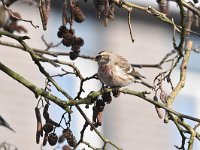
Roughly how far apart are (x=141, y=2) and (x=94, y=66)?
121 cm

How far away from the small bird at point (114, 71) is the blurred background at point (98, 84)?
4709 millimetres

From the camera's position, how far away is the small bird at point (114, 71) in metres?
5.35

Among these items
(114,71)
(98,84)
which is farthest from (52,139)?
(98,84)

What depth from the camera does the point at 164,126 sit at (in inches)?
474

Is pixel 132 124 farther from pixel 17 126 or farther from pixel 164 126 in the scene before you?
pixel 17 126

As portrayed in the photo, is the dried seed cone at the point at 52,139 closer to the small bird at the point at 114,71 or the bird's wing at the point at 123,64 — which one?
the small bird at the point at 114,71

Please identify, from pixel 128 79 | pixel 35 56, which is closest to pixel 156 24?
pixel 128 79

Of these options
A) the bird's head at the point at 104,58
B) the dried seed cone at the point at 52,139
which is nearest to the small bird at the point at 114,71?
the bird's head at the point at 104,58

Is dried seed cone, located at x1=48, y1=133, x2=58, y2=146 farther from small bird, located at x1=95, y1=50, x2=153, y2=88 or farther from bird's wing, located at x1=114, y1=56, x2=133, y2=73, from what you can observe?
bird's wing, located at x1=114, y1=56, x2=133, y2=73

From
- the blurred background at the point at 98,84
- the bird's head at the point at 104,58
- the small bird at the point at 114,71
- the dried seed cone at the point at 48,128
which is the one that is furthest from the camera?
the blurred background at the point at 98,84

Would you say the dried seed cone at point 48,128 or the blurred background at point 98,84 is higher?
the blurred background at point 98,84

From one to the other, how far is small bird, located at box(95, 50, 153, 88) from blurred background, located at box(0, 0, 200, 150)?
4.71 metres

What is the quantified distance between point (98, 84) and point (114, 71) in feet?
19.5

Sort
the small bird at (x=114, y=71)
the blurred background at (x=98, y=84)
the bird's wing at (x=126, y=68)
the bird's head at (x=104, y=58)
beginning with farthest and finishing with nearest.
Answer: the blurred background at (x=98, y=84)
the bird's wing at (x=126, y=68)
the bird's head at (x=104, y=58)
the small bird at (x=114, y=71)
